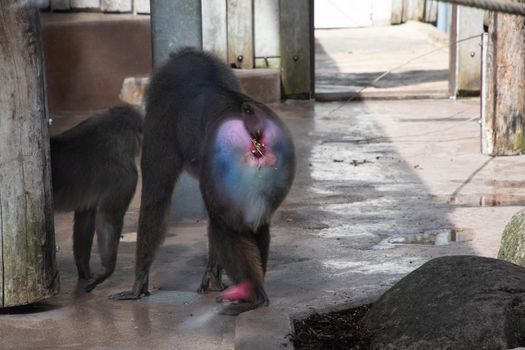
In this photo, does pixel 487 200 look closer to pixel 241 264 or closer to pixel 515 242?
pixel 515 242

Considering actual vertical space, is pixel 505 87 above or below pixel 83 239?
above

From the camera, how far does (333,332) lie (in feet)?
18.6

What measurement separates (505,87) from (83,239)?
17.5 feet

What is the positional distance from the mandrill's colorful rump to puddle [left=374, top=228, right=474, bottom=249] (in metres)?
1.99

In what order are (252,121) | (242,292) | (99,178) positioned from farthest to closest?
1. (99,178)
2. (242,292)
3. (252,121)

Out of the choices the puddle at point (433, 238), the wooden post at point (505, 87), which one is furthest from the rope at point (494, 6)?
the wooden post at point (505, 87)

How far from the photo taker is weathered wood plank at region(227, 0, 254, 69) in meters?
14.3

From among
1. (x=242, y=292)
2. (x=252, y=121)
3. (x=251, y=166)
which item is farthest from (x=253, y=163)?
(x=242, y=292)

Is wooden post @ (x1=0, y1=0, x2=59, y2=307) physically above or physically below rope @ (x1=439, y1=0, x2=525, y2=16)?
below

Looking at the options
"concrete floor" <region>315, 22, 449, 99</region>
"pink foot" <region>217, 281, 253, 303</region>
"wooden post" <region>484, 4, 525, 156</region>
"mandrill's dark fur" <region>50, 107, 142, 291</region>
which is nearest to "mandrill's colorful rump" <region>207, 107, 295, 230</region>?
"pink foot" <region>217, 281, 253, 303</region>

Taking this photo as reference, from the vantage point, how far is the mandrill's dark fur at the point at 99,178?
22.6 feet

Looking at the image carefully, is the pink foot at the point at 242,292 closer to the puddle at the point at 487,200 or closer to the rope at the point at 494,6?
the rope at the point at 494,6

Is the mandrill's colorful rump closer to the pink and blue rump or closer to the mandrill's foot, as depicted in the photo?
the pink and blue rump

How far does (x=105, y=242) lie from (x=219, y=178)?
4.38 feet
